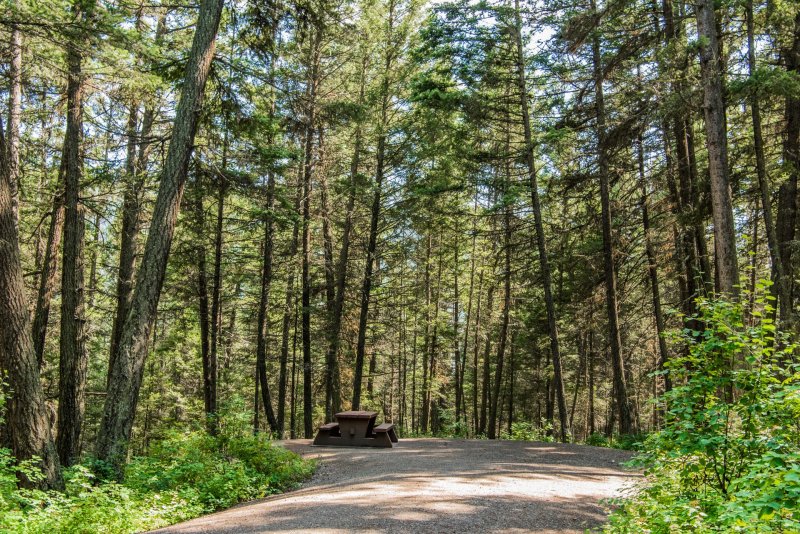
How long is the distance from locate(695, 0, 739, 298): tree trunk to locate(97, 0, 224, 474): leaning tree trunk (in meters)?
8.45

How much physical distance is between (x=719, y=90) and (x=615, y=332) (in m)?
7.12

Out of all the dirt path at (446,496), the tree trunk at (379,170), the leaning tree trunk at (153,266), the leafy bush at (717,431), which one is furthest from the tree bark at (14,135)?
the leafy bush at (717,431)

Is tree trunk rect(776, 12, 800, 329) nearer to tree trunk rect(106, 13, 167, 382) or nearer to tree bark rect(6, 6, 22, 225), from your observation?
tree trunk rect(106, 13, 167, 382)

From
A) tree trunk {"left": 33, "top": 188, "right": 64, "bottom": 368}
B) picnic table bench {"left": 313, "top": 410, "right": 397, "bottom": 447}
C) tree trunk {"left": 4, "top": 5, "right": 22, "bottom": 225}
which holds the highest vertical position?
tree trunk {"left": 4, "top": 5, "right": 22, "bottom": 225}

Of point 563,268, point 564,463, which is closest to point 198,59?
point 564,463

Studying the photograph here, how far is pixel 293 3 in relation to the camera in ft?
31.9

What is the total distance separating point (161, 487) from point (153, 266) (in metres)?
3.48

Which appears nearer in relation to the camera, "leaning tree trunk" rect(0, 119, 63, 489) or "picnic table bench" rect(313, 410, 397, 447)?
"leaning tree trunk" rect(0, 119, 63, 489)

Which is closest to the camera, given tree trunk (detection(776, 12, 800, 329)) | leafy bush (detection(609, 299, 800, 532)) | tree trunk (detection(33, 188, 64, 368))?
leafy bush (detection(609, 299, 800, 532))

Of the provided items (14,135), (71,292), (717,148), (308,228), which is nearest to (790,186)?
(717,148)

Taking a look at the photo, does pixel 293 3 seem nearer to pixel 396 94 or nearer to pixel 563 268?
pixel 396 94

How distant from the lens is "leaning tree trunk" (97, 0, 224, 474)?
7.77 m

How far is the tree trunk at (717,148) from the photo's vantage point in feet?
28.0

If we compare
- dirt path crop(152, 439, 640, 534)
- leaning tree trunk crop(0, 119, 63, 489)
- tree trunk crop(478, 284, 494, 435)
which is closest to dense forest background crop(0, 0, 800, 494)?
leaning tree trunk crop(0, 119, 63, 489)
